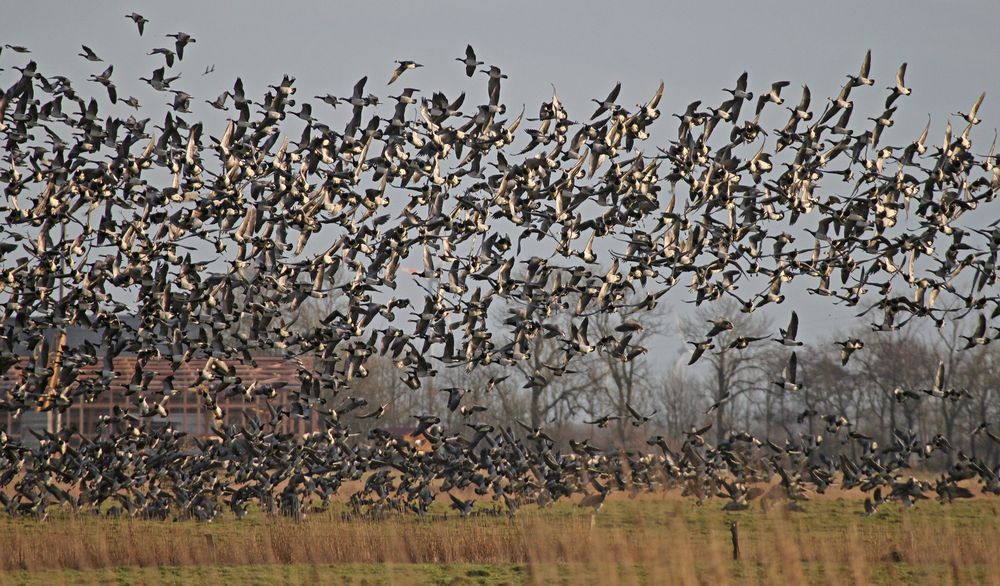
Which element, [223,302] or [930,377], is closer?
[223,302]

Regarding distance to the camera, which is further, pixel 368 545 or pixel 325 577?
pixel 368 545

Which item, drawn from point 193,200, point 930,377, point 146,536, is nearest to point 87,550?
point 146,536

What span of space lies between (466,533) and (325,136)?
8.03m

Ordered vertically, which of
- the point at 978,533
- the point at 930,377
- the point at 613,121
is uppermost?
the point at 613,121

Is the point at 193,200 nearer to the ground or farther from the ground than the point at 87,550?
farther from the ground

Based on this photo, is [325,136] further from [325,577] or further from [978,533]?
[978,533]

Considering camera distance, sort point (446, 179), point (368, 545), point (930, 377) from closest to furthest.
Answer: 1. point (446, 179)
2. point (368, 545)
3. point (930, 377)

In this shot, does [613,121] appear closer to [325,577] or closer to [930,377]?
[325,577]

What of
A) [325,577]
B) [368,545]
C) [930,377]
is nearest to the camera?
[325,577]

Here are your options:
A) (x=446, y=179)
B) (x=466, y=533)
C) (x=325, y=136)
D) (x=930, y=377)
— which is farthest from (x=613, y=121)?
(x=930, y=377)

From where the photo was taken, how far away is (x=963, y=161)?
18672 millimetres

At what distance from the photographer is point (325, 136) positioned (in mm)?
17766

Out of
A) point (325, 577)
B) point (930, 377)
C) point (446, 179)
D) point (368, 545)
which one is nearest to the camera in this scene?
point (325, 577)

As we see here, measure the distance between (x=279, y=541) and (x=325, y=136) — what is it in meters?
7.52
